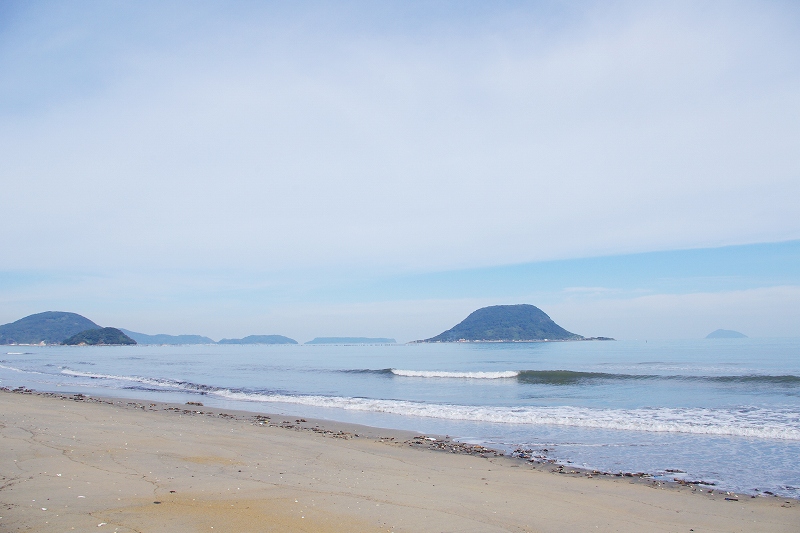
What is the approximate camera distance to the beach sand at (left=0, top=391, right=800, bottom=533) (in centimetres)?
601

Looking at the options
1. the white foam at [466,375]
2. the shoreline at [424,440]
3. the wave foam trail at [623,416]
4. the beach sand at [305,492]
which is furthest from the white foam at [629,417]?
the white foam at [466,375]

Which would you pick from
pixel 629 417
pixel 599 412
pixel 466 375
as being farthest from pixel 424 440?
pixel 466 375

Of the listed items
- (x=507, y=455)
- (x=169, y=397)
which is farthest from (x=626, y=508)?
(x=169, y=397)

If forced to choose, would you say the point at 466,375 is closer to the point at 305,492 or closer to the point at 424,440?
the point at 424,440

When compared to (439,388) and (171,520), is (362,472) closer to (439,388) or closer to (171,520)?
Result: (171,520)

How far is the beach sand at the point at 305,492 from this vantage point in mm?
6008

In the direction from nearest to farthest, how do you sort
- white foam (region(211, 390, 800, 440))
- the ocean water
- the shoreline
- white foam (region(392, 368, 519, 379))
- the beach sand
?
1. the beach sand
2. the shoreline
3. the ocean water
4. white foam (region(211, 390, 800, 440))
5. white foam (region(392, 368, 519, 379))

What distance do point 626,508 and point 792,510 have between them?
274 centimetres

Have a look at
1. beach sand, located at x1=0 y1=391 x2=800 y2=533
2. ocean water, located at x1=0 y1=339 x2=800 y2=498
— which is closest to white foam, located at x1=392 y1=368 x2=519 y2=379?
ocean water, located at x1=0 y1=339 x2=800 y2=498

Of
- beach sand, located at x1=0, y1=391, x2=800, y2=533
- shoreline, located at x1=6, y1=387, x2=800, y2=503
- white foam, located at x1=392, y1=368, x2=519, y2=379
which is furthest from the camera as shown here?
white foam, located at x1=392, y1=368, x2=519, y2=379

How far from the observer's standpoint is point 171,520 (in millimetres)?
5773

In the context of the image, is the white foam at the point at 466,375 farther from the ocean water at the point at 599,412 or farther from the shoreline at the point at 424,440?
the shoreline at the point at 424,440

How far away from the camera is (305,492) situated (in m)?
7.35

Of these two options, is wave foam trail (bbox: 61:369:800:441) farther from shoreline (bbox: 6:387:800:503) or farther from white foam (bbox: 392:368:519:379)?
white foam (bbox: 392:368:519:379)
